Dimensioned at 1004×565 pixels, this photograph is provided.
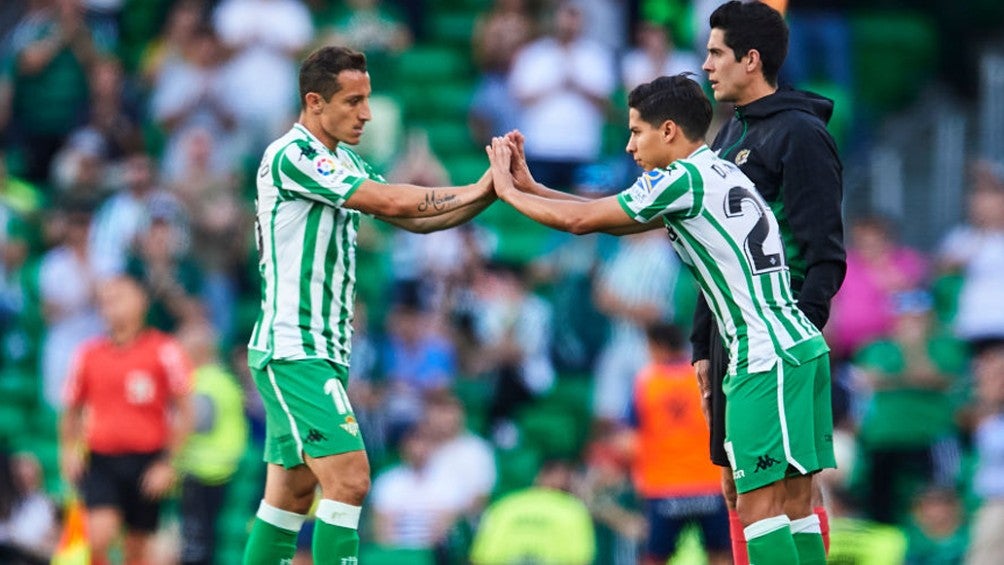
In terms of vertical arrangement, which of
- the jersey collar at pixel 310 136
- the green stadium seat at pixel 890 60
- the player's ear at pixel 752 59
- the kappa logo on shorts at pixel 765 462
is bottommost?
the kappa logo on shorts at pixel 765 462

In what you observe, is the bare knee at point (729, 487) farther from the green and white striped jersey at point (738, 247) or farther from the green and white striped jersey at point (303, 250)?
the green and white striped jersey at point (303, 250)

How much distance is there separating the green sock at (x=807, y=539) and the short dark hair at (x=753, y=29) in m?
1.75

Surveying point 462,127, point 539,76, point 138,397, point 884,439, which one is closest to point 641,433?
point 884,439

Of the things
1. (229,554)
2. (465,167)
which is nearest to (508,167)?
(229,554)

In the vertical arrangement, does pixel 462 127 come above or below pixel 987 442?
above

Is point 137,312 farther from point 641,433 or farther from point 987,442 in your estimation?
point 987,442

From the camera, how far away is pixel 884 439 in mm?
12820

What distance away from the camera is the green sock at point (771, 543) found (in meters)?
6.76

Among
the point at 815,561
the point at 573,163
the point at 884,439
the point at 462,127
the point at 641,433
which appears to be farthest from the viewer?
the point at 462,127

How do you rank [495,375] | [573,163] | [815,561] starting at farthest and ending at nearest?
[573,163]
[495,375]
[815,561]

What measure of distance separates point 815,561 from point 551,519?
5532mm

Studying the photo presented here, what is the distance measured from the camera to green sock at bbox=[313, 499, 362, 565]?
734cm

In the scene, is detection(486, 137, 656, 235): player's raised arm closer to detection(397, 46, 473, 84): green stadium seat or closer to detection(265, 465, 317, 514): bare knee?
detection(265, 465, 317, 514): bare knee

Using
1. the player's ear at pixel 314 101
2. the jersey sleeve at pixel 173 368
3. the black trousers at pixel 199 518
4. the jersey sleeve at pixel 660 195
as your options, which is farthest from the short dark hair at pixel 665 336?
the jersey sleeve at pixel 660 195
